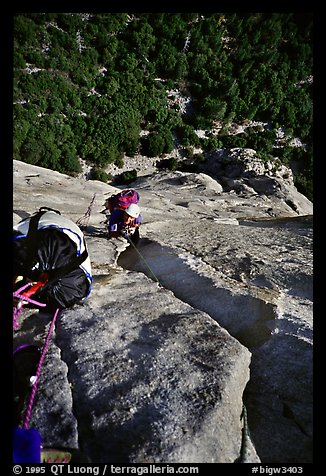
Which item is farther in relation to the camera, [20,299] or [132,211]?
[132,211]

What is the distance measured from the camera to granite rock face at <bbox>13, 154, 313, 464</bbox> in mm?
3326

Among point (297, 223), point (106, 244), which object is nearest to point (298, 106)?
point (297, 223)

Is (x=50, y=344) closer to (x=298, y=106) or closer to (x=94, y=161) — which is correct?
(x=94, y=161)

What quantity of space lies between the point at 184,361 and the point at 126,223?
594cm

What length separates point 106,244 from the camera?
931 centimetres

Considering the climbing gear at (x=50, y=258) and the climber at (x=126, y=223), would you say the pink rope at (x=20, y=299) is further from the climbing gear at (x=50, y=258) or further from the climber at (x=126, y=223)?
the climber at (x=126, y=223)

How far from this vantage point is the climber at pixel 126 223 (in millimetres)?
9453

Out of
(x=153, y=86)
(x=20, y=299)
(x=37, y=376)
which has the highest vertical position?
(x=153, y=86)

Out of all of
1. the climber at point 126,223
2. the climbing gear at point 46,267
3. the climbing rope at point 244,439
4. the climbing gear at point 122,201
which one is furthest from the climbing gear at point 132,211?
the climbing rope at point 244,439

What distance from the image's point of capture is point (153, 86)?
5084 cm

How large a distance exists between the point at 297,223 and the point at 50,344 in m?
14.5

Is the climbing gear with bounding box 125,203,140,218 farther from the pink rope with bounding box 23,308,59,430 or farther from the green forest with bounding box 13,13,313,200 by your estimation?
the green forest with bounding box 13,13,313,200

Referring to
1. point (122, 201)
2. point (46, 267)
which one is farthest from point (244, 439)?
point (122, 201)

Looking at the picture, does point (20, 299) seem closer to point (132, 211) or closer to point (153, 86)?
point (132, 211)
